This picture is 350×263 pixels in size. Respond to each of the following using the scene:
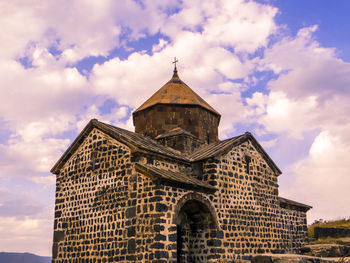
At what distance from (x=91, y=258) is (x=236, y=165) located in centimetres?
673

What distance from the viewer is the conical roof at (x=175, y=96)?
18859 millimetres

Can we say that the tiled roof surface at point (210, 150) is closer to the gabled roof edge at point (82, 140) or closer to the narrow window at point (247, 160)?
the gabled roof edge at point (82, 140)

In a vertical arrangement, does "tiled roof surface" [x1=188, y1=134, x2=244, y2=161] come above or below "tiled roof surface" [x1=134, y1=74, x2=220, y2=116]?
below

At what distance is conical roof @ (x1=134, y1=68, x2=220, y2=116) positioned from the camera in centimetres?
1886

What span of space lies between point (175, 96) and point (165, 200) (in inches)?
321

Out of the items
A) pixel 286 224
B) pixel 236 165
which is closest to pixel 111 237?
pixel 236 165

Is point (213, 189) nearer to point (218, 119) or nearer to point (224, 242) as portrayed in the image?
point (224, 242)

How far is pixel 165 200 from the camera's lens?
12102 mm

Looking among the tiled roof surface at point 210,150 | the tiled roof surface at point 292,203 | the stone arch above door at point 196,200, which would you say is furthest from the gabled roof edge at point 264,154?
the stone arch above door at point 196,200

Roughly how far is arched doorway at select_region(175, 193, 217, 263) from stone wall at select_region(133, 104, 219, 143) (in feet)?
17.4

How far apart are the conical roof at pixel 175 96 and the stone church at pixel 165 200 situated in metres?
1.43

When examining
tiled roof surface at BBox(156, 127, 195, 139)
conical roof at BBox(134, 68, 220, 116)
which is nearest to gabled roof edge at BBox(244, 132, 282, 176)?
tiled roof surface at BBox(156, 127, 195, 139)

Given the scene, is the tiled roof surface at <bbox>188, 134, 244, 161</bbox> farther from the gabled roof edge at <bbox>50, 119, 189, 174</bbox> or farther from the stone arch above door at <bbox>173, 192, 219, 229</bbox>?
the stone arch above door at <bbox>173, 192, 219, 229</bbox>

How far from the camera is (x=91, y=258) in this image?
13.4 meters
